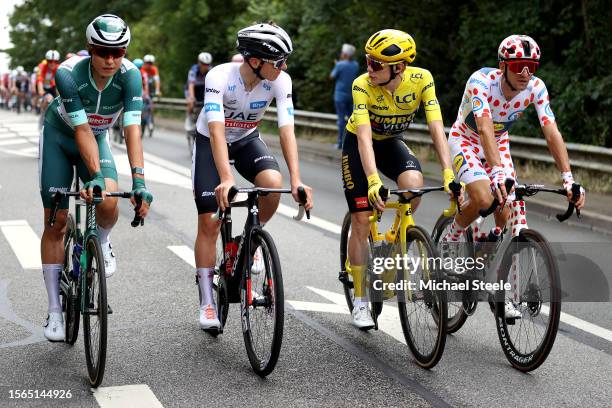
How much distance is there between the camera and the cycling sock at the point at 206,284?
6.62 m

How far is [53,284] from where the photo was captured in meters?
6.48

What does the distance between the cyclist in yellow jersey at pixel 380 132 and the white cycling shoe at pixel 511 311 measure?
0.84m

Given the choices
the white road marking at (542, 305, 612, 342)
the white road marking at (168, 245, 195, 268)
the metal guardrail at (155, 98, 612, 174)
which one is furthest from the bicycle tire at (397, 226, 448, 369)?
the metal guardrail at (155, 98, 612, 174)

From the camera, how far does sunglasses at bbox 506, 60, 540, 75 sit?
20.9 feet

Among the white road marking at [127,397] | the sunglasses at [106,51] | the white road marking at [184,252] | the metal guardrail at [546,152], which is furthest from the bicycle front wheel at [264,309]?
the metal guardrail at [546,152]

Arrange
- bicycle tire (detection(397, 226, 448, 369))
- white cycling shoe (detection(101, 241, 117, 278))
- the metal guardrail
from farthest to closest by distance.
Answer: the metal guardrail < white cycling shoe (detection(101, 241, 117, 278)) < bicycle tire (detection(397, 226, 448, 369))

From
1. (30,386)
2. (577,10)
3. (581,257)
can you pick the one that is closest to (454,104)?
(577,10)

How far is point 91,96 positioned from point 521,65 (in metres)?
2.62

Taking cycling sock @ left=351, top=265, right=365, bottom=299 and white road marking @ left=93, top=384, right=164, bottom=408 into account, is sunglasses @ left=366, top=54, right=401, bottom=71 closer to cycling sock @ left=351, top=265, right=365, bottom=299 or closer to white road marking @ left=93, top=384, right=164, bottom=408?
cycling sock @ left=351, top=265, right=365, bottom=299

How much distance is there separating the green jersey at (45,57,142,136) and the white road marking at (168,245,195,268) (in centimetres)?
320

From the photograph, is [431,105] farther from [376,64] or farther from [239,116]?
[239,116]

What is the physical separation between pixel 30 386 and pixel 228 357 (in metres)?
1.21

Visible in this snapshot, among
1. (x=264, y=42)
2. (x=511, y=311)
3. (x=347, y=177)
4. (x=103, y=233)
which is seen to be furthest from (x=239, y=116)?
(x=511, y=311)

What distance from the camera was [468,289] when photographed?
6.50 metres
